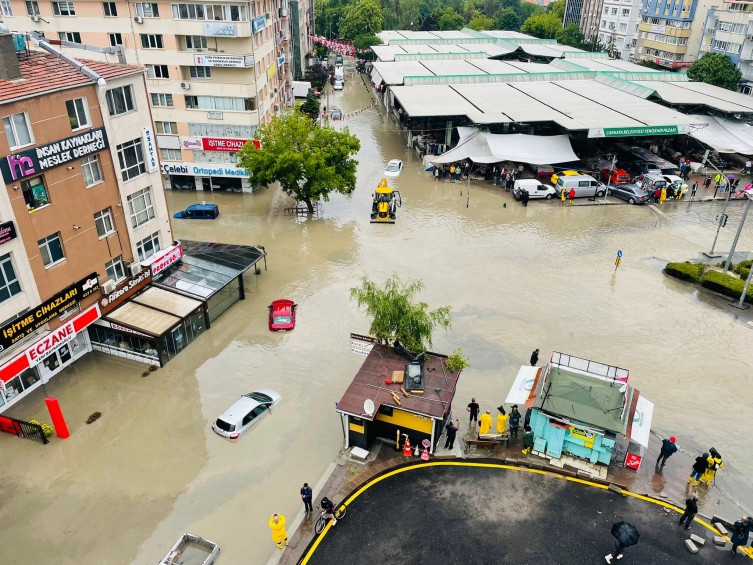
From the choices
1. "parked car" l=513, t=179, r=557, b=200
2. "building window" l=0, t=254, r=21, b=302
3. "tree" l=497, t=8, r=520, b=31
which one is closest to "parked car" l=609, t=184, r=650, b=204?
"parked car" l=513, t=179, r=557, b=200

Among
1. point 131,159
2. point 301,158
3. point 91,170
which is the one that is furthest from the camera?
point 301,158

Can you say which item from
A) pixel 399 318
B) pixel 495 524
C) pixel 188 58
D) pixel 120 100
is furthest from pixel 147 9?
pixel 495 524

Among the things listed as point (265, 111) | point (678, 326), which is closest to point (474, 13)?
point (265, 111)

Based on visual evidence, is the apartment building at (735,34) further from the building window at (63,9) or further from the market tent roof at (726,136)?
the building window at (63,9)

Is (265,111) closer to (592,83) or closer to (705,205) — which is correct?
(705,205)

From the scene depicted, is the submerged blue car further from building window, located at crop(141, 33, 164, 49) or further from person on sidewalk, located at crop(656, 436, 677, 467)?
person on sidewalk, located at crop(656, 436, 677, 467)

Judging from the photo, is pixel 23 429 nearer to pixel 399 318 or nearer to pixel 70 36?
pixel 399 318
